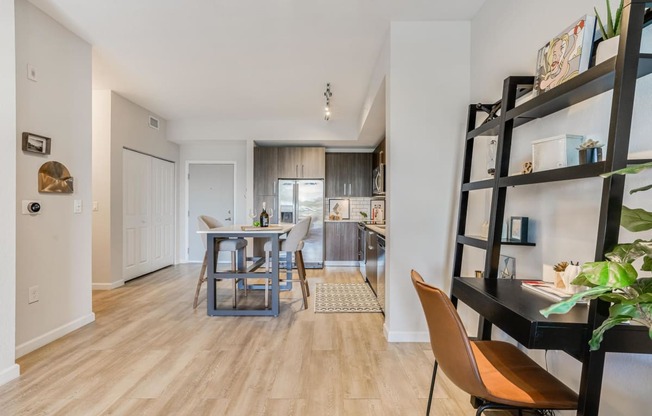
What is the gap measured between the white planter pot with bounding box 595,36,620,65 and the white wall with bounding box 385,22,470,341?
4.57 feet

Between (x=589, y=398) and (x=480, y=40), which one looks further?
(x=480, y=40)

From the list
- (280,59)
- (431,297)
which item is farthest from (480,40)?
(431,297)

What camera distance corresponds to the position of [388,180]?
2.73 meters

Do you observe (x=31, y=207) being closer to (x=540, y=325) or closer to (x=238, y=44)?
(x=238, y=44)

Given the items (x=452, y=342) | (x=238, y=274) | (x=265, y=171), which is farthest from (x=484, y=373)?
(x=265, y=171)

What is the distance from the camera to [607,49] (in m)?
1.22

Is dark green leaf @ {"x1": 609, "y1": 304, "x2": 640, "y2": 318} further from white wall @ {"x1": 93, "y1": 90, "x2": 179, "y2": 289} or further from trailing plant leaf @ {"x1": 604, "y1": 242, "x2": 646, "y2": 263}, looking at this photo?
white wall @ {"x1": 93, "y1": 90, "x2": 179, "y2": 289}

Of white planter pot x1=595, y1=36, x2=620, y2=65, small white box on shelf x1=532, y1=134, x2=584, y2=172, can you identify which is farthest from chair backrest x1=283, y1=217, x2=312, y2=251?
white planter pot x1=595, y1=36, x2=620, y2=65

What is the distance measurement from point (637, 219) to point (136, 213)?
559cm

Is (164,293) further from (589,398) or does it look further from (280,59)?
(589,398)

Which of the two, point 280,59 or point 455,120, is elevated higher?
point 280,59

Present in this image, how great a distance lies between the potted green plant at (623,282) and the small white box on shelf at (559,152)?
675 mm

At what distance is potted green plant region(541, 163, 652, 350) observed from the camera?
0.71 meters

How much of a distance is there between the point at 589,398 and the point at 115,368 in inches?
106
